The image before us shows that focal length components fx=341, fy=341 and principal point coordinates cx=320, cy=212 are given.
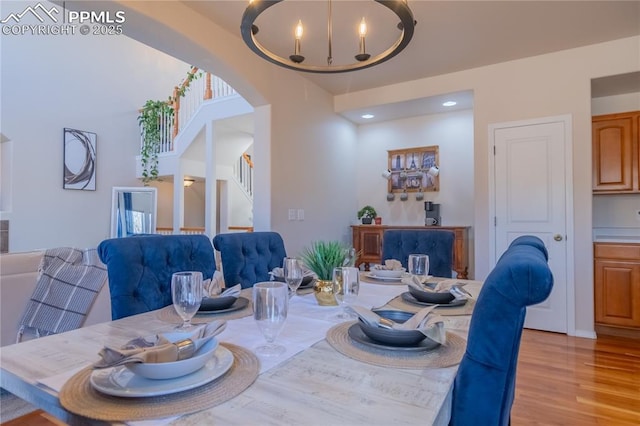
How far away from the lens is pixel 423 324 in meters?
0.94

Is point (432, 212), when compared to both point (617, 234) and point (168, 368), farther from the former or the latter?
point (168, 368)

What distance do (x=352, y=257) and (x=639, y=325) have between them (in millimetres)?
3240

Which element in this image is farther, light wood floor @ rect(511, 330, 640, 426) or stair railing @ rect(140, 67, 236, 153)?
stair railing @ rect(140, 67, 236, 153)

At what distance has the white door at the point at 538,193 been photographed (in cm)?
330

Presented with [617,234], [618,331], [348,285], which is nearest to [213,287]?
[348,285]

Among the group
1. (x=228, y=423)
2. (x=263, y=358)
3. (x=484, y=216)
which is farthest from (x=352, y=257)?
(x=484, y=216)

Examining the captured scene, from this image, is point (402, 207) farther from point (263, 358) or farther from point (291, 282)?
point (263, 358)

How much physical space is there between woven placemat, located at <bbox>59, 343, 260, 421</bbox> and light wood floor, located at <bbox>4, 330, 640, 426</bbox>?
1719 millimetres

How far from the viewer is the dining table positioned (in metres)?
0.60

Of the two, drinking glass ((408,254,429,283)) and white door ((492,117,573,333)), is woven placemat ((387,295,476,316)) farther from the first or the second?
white door ((492,117,573,333))

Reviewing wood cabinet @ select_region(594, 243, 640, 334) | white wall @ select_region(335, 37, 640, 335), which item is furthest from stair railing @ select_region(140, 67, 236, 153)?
wood cabinet @ select_region(594, 243, 640, 334)

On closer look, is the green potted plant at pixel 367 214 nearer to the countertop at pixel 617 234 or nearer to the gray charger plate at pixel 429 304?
the countertop at pixel 617 234

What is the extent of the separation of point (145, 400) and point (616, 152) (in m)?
4.40

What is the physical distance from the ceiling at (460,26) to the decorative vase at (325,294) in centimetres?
211
